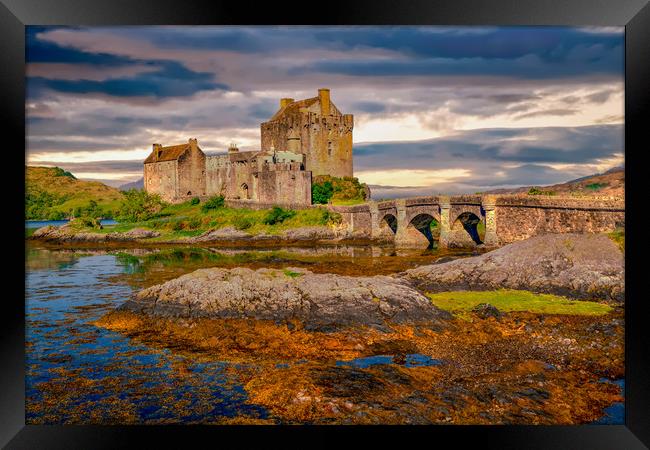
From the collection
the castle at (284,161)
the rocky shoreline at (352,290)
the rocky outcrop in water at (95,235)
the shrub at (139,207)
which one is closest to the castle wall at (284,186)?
the castle at (284,161)

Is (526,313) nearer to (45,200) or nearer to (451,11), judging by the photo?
A: (451,11)

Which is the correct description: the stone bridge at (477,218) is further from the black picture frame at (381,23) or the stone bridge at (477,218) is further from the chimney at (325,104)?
the black picture frame at (381,23)

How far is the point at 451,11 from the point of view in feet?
25.9

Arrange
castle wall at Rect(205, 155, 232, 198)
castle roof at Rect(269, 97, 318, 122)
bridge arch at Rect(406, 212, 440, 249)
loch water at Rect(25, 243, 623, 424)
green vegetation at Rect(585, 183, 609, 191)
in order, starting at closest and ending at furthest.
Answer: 1. loch water at Rect(25, 243, 623, 424)
2. green vegetation at Rect(585, 183, 609, 191)
3. bridge arch at Rect(406, 212, 440, 249)
4. castle wall at Rect(205, 155, 232, 198)
5. castle roof at Rect(269, 97, 318, 122)

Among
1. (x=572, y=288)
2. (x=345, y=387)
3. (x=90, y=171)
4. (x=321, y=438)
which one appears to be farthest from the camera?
A: (x=572, y=288)

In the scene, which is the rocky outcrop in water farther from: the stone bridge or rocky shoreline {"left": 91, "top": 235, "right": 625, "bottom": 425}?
the stone bridge

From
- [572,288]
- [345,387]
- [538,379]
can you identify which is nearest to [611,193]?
[572,288]

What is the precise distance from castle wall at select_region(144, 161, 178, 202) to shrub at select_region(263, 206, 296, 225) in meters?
4.27

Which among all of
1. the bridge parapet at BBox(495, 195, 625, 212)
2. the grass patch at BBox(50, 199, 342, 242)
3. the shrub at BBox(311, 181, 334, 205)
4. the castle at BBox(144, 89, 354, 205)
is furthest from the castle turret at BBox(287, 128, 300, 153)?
the bridge parapet at BBox(495, 195, 625, 212)

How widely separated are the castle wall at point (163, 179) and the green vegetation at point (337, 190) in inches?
287

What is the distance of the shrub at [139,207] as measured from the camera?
20.4 meters

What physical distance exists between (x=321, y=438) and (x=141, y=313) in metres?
5.49

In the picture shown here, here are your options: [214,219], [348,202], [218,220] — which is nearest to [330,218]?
[348,202]

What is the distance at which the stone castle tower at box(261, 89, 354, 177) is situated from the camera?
1172 inches
